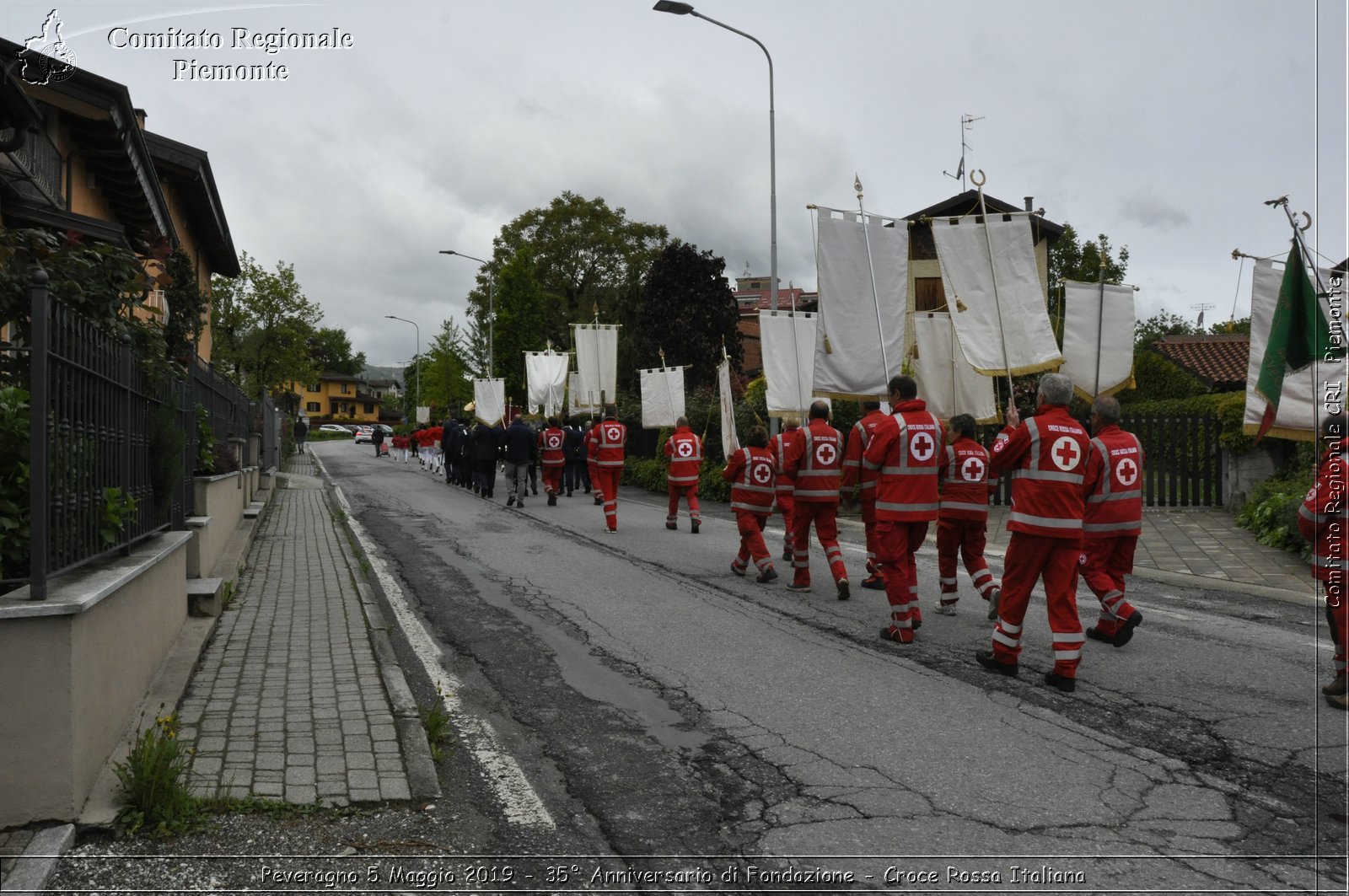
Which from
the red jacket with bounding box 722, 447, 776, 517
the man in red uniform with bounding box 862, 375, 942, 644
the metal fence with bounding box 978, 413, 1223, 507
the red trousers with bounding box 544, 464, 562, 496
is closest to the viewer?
the man in red uniform with bounding box 862, 375, 942, 644

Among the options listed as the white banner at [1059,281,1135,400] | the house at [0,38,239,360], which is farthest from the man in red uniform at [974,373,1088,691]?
the house at [0,38,239,360]

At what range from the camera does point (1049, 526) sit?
6.46 metres

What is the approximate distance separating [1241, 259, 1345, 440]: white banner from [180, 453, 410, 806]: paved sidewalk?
7.15 meters

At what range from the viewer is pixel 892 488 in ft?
26.5

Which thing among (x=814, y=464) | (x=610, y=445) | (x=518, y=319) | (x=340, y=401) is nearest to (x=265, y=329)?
(x=518, y=319)

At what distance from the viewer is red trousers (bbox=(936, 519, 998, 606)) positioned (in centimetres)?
905

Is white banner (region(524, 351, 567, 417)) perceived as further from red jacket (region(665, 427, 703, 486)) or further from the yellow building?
the yellow building

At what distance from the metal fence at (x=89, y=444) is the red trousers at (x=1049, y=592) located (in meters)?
5.10

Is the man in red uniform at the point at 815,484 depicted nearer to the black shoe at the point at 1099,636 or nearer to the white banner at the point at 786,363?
the black shoe at the point at 1099,636

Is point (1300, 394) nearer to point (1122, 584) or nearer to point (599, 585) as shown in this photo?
point (1122, 584)

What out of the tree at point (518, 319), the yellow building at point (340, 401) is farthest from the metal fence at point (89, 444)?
the yellow building at point (340, 401)

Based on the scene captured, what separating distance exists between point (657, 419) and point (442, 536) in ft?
29.3

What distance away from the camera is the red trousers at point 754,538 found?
35.9ft

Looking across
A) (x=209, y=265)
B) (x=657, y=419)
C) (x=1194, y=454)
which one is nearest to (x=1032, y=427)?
(x=1194, y=454)
